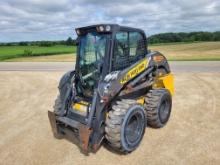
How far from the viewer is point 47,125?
7484mm

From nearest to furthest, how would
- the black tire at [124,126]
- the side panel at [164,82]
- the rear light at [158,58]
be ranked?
the black tire at [124,126] → the rear light at [158,58] → the side panel at [164,82]

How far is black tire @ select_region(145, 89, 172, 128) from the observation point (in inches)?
251

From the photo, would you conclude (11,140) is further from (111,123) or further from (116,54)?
(116,54)

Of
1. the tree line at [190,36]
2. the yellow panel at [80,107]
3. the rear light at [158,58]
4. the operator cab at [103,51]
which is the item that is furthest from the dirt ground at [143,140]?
the tree line at [190,36]

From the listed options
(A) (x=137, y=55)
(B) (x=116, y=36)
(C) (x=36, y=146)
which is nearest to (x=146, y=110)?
(A) (x=137, y=55)

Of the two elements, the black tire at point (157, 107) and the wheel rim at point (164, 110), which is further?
the wheel rim at point (164, 110)

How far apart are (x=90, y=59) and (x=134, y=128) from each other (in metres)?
1.80

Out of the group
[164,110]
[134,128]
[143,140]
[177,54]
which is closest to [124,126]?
[134,128]

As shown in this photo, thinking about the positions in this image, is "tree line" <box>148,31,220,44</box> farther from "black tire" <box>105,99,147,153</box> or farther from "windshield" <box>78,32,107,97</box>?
"black tire" <box>105,99,147,153</box>

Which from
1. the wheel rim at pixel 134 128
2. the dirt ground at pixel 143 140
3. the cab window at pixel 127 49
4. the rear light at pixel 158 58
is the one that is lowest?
the dirt ground at pixel 143 140

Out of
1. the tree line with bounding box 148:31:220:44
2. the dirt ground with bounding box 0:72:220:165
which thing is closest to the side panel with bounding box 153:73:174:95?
the dirt ground with bounding box 0:72:220:165

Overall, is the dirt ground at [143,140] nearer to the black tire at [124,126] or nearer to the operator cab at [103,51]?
the black tire at [124,126]

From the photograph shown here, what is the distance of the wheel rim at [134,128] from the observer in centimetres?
559

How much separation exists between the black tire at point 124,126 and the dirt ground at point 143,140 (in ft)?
0.79
